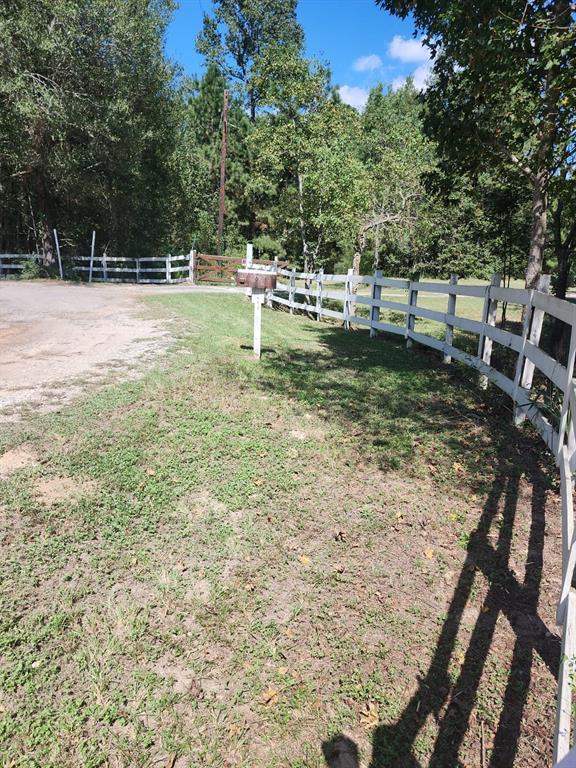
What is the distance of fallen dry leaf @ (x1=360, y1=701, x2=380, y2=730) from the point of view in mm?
2107

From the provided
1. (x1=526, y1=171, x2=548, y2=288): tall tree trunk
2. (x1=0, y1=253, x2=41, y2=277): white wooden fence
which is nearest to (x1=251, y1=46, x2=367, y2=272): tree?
(x1=526, y1=171, x2=548, y2=288): tall tree trunk

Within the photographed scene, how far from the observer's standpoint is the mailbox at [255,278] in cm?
629

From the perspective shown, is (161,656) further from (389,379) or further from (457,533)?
(389,379)

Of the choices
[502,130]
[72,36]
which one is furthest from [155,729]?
[72,36]

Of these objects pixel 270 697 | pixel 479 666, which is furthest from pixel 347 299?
pixel 270 697

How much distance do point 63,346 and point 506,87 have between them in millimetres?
6519

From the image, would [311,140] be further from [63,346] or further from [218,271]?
[63,346]

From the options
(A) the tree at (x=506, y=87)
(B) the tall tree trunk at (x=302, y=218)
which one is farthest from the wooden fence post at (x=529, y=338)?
(B) the tall tree trunk at (x=302, y=218)

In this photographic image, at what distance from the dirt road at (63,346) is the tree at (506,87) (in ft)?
17.0

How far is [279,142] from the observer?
53.4 feet

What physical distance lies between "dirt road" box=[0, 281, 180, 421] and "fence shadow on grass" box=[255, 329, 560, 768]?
2825 mm

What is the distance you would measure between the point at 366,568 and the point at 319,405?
105 inches

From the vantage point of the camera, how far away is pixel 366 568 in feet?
9.87

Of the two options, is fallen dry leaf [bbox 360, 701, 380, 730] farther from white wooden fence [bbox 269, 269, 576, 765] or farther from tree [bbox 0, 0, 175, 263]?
tree [bbox 0, 0, 175, 263]
